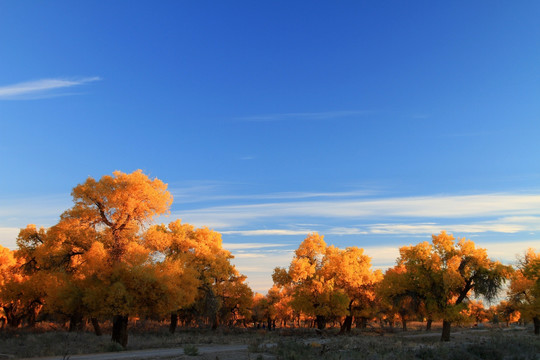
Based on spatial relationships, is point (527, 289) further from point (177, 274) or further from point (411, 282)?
point (177, 274)

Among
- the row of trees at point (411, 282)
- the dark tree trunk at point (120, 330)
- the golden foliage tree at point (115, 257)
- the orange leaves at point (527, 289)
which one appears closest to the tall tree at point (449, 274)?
the row of trees at point (411, 282)

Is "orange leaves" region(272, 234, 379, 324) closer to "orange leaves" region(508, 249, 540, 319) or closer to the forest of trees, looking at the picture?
the forest of trees

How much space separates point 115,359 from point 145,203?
12.0 m

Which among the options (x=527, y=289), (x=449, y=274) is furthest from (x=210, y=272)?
(x=527, y=289)

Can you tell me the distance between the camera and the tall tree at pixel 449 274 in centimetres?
3328

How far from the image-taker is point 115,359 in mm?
17562

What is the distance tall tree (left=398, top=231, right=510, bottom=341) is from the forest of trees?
0.28 feet

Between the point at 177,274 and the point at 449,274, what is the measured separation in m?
22.5

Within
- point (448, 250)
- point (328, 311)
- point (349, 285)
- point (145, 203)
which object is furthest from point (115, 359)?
point (349, 285)

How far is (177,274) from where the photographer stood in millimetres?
27672

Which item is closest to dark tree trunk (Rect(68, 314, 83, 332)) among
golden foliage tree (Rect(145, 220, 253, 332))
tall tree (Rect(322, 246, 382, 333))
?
golden foliage tree (Rect(145, 220, 253, 332))

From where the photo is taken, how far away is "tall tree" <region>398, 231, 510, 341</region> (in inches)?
1310

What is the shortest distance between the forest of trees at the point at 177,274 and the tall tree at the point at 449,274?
0.09 m

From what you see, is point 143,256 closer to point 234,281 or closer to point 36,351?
point 36,351
